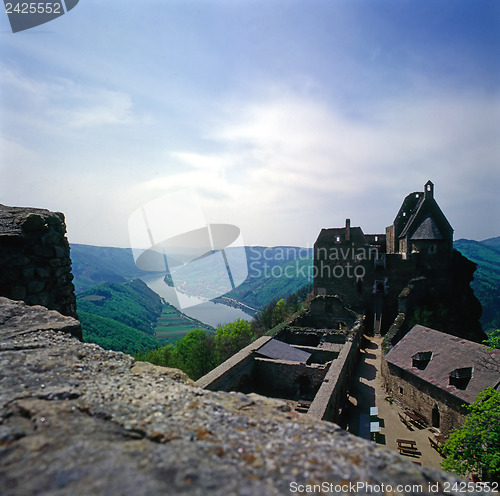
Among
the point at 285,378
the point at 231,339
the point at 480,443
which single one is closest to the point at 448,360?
the point at 480,443

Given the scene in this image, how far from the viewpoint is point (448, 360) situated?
14.4 m

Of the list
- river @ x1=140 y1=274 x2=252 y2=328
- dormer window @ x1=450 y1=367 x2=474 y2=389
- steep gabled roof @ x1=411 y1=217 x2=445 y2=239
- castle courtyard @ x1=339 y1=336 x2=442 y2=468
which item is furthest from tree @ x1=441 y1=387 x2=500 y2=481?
river @ x1=140 y1=274 x2=252 y2=328

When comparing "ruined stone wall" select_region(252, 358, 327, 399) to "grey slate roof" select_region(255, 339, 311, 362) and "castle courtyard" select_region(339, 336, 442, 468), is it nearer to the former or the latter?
"grey slate roof" select_region(255, 339, 311, 362)

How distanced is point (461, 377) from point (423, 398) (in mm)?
2275

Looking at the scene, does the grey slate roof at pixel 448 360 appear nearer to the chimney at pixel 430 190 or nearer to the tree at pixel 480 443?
the tree at pixel 480 443

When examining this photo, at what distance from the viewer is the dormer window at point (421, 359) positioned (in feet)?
50.0

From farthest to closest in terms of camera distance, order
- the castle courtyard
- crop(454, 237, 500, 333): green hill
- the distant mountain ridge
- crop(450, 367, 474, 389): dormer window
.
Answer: the distant mountain ridge < crop(454, 237, 500, 333): green hill < crop(450, 367, 474, 389): dormer window < the castle courtyard

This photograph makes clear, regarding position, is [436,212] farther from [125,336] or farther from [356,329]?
[125,336]

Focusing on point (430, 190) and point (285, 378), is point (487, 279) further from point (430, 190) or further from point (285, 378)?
point (285, 378)

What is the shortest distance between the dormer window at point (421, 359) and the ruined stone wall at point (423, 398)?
1.90 feet

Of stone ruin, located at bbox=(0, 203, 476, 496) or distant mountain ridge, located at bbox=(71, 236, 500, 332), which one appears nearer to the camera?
stone ruin, located at bbox=(0, 203, 476, 496)

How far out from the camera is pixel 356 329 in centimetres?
2167

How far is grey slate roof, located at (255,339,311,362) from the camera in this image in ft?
50.0

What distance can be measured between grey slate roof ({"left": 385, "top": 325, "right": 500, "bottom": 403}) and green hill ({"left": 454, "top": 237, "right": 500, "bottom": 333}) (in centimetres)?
1514
